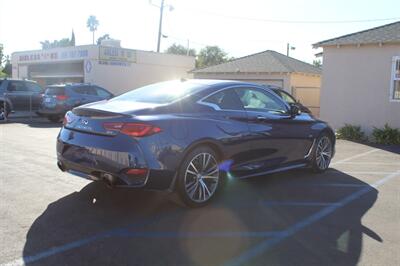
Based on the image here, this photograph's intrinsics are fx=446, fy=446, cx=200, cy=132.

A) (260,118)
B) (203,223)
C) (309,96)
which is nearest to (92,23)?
(309,96)

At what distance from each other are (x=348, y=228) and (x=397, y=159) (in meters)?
5.88

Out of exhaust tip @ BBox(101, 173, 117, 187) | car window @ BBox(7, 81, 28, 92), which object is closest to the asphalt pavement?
exhaust tip @ BBox(101, 173, 117, 187)

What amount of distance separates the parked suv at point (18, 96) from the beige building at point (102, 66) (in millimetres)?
8067

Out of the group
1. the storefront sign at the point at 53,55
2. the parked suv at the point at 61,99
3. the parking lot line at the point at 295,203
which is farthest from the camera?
the storefront sign at the point at 53,55

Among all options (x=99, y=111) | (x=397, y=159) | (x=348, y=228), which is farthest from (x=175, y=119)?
(x=397, y=159)

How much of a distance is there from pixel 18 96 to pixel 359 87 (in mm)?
12590

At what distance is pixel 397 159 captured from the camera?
9.97m

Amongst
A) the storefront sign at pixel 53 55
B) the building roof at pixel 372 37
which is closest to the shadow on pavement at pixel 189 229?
the building roof at pixel 372 37

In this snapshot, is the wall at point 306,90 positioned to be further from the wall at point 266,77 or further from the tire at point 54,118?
the tire at point 54,118

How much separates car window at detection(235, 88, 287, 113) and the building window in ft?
27.1

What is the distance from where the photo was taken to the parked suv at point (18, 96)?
16.9 meters

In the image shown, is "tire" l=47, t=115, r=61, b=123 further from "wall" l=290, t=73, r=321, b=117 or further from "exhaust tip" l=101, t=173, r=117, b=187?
"exhaust tip" l=101, t=173, r=117, b=187

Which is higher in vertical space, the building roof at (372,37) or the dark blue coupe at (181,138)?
the building roof at (372,37)

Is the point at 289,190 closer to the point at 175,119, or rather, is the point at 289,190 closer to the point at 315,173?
the point at 315,173
